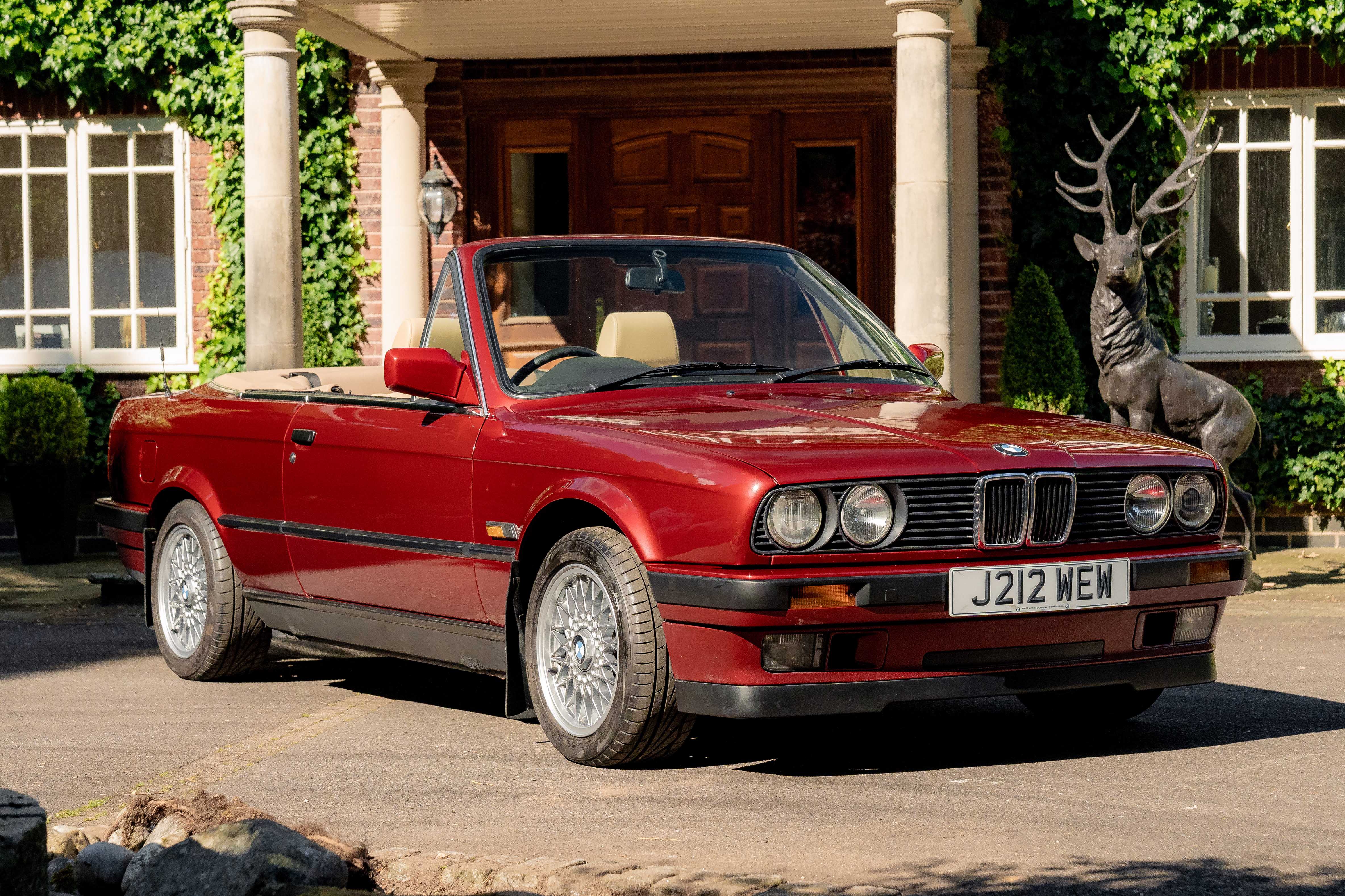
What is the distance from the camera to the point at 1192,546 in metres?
5.52

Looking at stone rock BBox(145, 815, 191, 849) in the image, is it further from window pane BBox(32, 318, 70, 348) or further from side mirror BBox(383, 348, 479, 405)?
window pane BBox(32, 318, 70, 348)

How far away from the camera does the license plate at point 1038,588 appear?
5.00 m

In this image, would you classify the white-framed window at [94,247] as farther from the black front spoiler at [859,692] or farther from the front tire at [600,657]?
the black front spoiler at [859,692]

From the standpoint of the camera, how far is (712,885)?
3.88 metres

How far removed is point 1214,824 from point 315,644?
144 inches

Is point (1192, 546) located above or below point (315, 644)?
above

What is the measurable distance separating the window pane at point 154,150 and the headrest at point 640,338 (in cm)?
899

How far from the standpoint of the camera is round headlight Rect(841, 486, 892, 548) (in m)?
4.95

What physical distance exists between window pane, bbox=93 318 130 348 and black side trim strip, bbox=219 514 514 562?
7738 millimetres

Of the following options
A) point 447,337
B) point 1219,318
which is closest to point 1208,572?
point 447,337

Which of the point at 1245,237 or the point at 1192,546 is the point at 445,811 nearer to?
the point at 1192,546

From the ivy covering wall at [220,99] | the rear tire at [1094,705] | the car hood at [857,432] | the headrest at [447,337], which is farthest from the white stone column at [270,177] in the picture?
the rear tire at [1094,705]

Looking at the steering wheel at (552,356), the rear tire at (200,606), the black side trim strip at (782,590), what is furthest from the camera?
the rear tire at (200,606)

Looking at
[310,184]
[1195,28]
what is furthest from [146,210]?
[1195,28]
